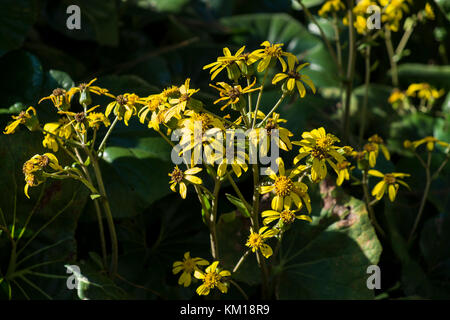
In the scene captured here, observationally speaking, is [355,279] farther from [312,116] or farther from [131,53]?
[131,53]

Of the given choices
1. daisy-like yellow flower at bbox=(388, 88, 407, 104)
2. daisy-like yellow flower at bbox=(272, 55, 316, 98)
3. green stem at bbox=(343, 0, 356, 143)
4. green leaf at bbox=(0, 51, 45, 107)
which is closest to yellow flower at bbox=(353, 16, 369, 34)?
green stem at bbox=(343, 0, 356, 143)

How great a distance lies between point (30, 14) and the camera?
1271 millimetres

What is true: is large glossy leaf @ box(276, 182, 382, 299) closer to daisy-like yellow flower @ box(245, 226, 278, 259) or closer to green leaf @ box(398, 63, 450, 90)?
daisy-like yellow flower @ box(245, 226, 278, 259)

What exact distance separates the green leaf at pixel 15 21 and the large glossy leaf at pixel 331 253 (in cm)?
78

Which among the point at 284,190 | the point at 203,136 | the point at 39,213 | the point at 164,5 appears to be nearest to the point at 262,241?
the point at 284,190

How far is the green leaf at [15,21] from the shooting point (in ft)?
4.03

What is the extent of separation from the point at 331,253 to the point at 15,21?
0.91 metres

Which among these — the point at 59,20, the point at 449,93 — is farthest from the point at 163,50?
the point at 449,93

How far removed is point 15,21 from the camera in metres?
1.25

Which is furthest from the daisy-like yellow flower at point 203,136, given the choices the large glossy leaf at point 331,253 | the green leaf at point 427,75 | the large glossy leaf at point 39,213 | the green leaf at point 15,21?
the green leaf at point 427,75

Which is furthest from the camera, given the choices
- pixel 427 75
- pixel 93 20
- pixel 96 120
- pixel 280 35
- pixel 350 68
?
pixel 280 35

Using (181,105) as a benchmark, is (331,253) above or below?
below

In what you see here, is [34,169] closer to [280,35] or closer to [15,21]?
[15,21]
